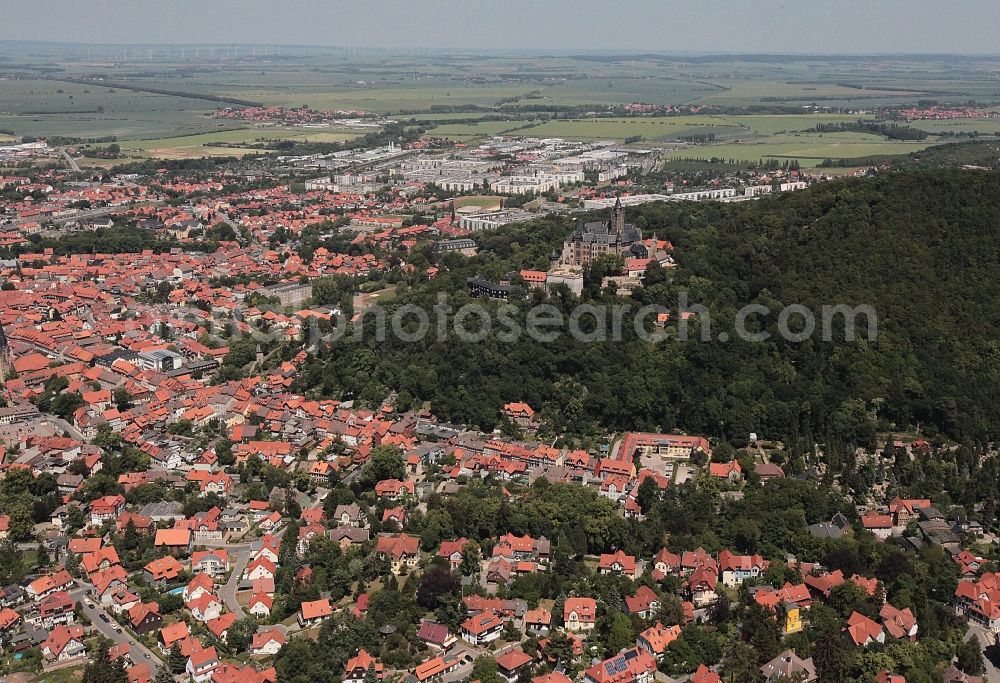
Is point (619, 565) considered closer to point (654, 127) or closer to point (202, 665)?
point (202, 665)

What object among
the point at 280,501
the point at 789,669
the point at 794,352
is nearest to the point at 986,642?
the point at 789,669

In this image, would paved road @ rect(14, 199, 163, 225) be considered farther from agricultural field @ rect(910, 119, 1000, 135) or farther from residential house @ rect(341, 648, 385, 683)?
agricultural field @ rect(910, 119, 1000, 135)

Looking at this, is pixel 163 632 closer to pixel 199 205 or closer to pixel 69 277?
pixel 69 277

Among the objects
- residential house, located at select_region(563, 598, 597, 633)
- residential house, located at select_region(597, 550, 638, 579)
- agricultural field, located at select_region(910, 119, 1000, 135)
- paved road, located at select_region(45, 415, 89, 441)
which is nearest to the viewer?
residential house, located at select_region(563, 598, 597, 633)

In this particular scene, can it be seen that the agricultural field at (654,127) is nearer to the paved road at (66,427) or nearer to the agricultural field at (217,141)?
the agricultural field at (217,141)

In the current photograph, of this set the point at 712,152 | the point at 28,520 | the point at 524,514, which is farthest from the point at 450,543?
the point at 712,152

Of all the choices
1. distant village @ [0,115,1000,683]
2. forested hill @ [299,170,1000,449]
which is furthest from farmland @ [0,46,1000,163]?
distant village @ [0,115,1000,683]
